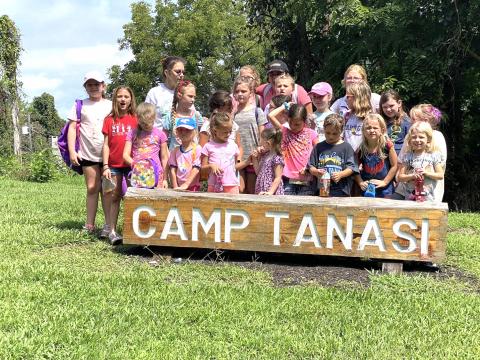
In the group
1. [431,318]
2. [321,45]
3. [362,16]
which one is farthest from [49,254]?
[321,45]

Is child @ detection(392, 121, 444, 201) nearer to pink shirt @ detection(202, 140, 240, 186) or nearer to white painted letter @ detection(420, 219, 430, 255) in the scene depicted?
white painted letter @ detection(420, 219, 430, 255)

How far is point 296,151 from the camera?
5.69m

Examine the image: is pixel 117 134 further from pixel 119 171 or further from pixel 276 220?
pixel 276 220

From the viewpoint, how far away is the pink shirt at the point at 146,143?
5777 mm

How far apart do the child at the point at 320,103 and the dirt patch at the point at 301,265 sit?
136 centimetres

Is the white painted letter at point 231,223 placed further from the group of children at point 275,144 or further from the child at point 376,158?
the child at point 376,158

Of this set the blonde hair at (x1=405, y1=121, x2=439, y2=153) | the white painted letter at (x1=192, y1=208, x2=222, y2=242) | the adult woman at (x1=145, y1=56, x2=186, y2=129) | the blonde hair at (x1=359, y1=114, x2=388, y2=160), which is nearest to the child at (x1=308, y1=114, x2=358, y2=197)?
the blonde hair at (x1=359, y1=114, x2=388, y2=160)

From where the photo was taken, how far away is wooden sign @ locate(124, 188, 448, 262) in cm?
507

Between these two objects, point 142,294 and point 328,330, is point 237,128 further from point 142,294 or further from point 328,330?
point 328,330

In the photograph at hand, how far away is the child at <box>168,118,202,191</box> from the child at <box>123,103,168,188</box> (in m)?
0.11

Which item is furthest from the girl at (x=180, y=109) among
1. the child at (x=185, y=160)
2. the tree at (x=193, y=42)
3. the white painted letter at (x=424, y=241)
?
the tree at (x=193, y=42)

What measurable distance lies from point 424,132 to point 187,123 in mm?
2414

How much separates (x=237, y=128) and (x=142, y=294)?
2.29 metres

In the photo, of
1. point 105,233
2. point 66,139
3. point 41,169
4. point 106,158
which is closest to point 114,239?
point 105,233
